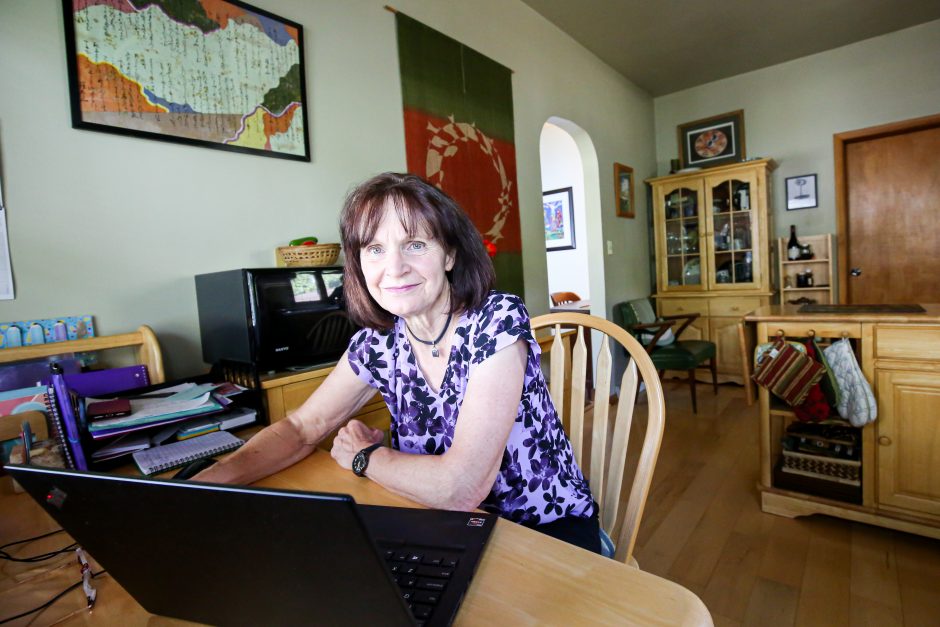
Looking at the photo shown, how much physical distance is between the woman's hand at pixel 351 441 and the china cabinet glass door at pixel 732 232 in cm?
413

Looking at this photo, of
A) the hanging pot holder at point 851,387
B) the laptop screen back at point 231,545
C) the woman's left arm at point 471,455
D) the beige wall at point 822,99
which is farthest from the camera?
the beige wall at point 822,99

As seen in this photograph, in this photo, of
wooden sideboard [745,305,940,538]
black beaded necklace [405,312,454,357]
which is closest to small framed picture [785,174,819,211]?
wooden sideboard [745,305,940,538]

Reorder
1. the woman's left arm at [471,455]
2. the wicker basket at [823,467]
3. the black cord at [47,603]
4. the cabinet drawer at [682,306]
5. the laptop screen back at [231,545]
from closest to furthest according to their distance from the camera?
the laptop screen back at [231,545] → the black cord at [47,603] → the woman's left arm at [471,455] → the wicker basket at [823,467] → the cabinet drawer at [682,306]

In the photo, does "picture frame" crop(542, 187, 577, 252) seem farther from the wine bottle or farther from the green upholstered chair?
the wine bottle

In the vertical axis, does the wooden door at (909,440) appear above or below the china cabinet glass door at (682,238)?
below

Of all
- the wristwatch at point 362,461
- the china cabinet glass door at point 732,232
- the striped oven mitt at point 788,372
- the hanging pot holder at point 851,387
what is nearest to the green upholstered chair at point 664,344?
the china cabinet glass door at point 732,232

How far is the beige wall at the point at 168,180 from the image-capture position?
1.32m

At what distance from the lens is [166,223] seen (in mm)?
1575

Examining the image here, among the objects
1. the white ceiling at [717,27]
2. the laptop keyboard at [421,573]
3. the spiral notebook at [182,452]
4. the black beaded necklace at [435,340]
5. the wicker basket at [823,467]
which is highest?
the white ceiling at [717,27]

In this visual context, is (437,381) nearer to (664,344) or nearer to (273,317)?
(273,317)

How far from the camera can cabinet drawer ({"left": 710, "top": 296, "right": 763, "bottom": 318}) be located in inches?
162

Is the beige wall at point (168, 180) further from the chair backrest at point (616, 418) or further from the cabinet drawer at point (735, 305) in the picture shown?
the cabinet drawer at point (735, 305)

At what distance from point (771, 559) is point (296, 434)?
1835 millimetres

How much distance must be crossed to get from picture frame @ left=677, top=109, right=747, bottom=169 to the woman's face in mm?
4595
